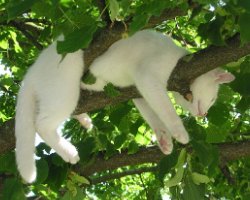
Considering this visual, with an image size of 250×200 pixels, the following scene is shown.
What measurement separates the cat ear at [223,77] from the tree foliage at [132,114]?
51mm

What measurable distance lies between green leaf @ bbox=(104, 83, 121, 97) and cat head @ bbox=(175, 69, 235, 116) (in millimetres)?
633

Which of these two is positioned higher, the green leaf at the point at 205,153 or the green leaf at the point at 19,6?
the green leaf at the point at 19,6

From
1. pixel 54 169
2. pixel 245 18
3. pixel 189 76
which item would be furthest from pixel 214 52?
pixel 54 169

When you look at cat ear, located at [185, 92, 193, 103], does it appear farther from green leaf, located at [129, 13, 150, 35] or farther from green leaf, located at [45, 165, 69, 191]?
green leaf, located at [129, 13, 150, 35]

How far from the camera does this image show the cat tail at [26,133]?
2.73 m

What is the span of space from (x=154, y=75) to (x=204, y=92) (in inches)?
23.6

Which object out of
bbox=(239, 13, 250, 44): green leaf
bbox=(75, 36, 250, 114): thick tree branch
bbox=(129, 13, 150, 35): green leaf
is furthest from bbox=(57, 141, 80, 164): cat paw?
bbox=(239, 13, 250, 44): green leaf

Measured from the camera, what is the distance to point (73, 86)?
9.90 ft

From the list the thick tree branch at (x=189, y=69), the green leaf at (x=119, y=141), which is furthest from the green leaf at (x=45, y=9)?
the green leaf at (x=119, y=141)

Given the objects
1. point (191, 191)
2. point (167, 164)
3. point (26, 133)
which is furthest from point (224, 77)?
→ point (26, 133)

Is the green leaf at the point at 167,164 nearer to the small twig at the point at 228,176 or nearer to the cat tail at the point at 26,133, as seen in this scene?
the cat tail at the point at 26,133

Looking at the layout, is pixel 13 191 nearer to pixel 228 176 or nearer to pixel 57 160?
pixel 57 160

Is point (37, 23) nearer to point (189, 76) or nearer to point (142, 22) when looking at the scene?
point (189, 76)

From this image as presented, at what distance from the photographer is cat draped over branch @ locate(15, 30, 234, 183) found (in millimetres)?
2945
